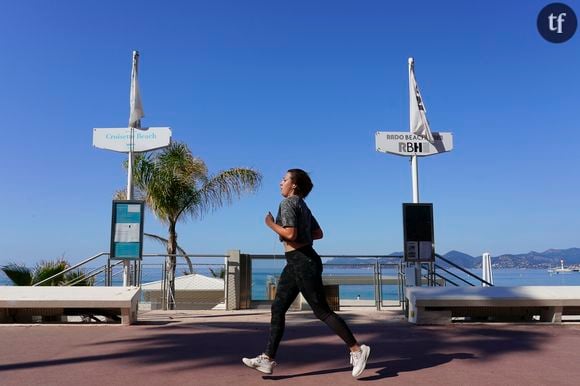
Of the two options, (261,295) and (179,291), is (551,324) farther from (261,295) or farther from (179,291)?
(179,291)

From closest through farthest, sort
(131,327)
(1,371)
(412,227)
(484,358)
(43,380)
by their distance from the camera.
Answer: (43,380) < (1,371) < (484,358) < (131,327) < (412,227)

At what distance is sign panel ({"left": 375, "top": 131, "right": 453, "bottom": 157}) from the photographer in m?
11.7

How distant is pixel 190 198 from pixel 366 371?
12.2 m

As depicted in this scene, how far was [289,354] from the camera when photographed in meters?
5.58

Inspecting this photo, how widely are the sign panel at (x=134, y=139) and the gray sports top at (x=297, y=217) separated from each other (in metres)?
7.21

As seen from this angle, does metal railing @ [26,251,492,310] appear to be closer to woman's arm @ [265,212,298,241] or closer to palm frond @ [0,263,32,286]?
palm frond @ [0,263,32,286]

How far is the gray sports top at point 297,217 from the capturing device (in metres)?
4.63

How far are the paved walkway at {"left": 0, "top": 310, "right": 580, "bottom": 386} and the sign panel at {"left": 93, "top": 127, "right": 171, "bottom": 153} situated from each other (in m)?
4.46

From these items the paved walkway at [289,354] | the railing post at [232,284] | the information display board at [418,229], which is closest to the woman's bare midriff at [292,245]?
the paved walkway at [289,354]

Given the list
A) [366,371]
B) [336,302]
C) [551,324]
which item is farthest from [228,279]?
[366,371]

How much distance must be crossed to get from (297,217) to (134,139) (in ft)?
25.1

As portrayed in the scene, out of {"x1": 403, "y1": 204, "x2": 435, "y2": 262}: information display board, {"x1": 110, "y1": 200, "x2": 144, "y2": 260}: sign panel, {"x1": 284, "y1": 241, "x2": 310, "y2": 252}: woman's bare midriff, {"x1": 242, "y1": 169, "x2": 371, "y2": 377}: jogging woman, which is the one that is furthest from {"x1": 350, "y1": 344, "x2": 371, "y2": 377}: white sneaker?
{"x1": 110, "y1": 200, "x2": 144, "y2": 260}: sign panel

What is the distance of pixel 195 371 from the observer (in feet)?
15.7

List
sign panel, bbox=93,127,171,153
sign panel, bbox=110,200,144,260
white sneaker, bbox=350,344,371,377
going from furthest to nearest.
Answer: sign panel, bbox=93,127,171,153 < sign panel, bbox=110,200,144,260 < white sneaker, bbox=350,344,371,377
